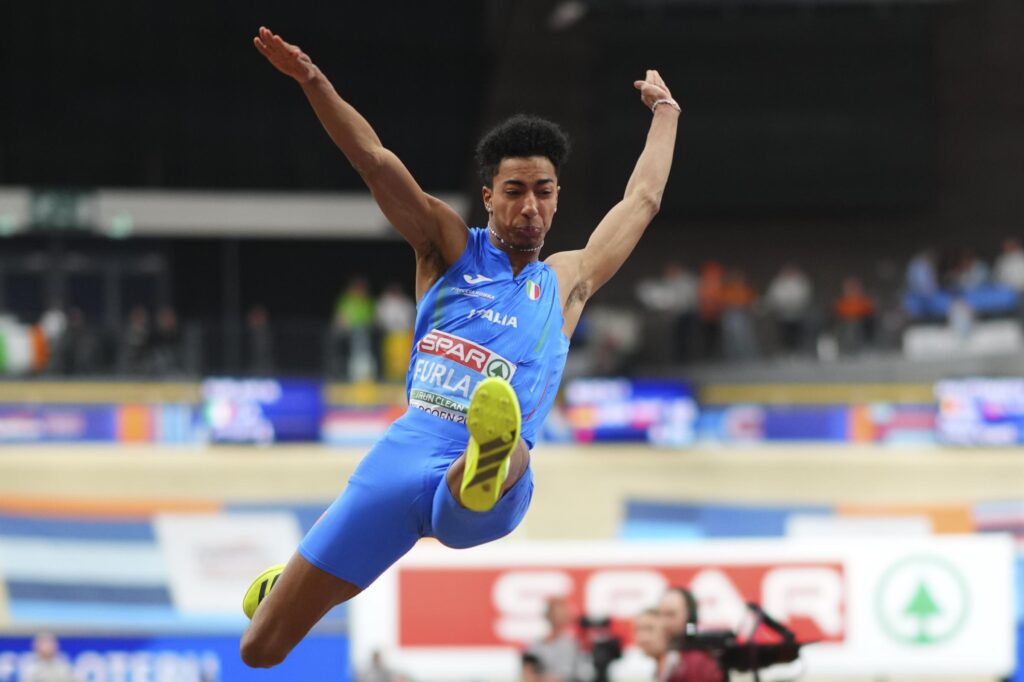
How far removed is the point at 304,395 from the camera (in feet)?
86.6

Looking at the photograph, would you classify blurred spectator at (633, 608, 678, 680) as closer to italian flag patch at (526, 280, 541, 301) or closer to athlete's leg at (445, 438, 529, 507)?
athlete's leg at (445, 438, 529, 507)

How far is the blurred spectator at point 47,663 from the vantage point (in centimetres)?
975

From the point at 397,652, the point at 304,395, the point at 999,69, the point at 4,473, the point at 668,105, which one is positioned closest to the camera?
the point at 668,105

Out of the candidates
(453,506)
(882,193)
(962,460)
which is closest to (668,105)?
(453,506)

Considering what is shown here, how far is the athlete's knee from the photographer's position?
17.6 ft

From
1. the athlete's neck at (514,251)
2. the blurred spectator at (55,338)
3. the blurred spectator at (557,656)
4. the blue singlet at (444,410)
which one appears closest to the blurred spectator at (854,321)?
the blurred spectator at (55,338)

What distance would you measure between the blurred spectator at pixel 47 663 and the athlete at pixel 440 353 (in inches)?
194

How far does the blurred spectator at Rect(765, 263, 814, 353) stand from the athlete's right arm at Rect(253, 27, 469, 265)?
24.2 m

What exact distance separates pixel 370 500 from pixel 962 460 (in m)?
17.3

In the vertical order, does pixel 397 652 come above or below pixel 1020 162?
below

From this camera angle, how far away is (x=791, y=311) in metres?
29.1

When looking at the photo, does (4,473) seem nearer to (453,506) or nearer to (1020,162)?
(453,506)

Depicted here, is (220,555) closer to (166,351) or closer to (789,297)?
(166,351)

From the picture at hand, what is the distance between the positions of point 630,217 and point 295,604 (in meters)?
2.15
